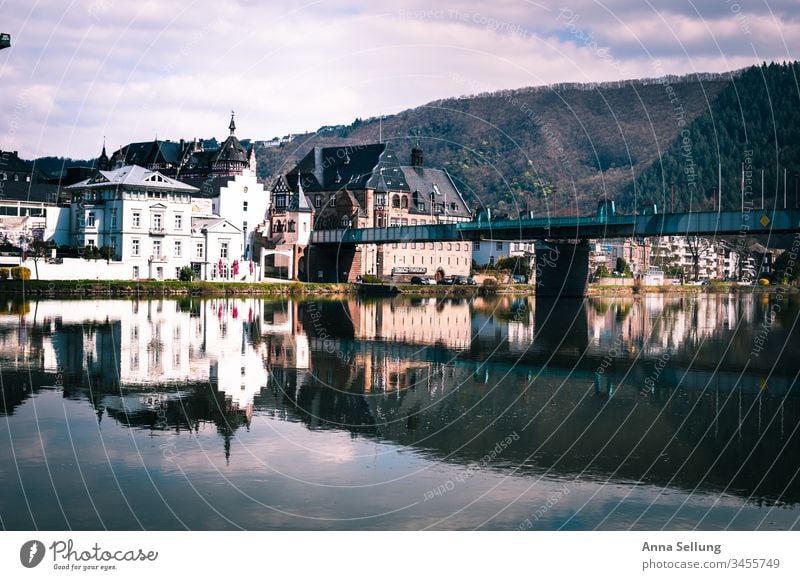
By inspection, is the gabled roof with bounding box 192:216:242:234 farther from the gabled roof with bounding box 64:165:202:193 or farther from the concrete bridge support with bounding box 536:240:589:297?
the concrete bridge support with bounding box 536:240:589:297

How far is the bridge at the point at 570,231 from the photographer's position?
7781 cm

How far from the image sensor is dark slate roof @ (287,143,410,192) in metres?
150

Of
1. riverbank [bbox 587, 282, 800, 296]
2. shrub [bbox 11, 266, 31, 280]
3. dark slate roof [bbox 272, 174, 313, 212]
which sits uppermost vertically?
dark slate roof [bbox 272, 174, 313, 212]

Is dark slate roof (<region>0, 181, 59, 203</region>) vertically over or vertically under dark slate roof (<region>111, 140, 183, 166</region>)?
under

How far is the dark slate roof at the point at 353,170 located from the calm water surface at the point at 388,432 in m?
96.1

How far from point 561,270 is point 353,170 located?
4606cm

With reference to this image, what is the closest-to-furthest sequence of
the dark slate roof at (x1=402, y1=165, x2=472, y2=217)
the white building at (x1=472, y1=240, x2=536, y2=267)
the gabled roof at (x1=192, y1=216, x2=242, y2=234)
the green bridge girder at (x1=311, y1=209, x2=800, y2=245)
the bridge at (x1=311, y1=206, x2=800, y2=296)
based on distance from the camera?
the green bridge girder at (x1=311, y1=209, x2=800, y2=245), the bridge at (x1=311, y1=206, x2=800, y2=296), the gabled roof at (x1=192, y1=216, x2=242, y2=234), the dark slate roof at (x1=402, y1=165, x2=472, y2=217), the white building at (x1=472, y1=240, x2=536, y2=267)

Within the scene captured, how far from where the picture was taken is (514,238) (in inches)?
4306

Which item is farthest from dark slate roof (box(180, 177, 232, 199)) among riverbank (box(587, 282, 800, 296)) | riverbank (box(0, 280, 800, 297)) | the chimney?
riverbank (box(587, 282, 800, 296))

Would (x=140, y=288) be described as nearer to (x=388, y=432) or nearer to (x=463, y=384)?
(x=463, y=384)

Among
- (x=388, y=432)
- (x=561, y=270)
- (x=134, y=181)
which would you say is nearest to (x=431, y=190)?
(x=561, y=270)

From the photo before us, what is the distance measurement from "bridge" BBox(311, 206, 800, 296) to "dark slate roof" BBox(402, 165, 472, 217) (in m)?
22.6

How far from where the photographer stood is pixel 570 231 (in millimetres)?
100625

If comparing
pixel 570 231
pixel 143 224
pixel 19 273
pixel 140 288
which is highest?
pixel 143 224
